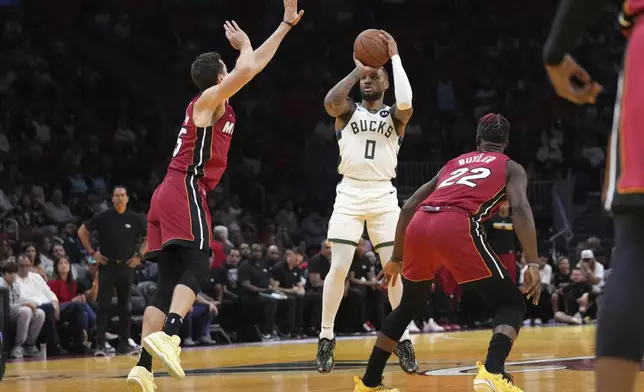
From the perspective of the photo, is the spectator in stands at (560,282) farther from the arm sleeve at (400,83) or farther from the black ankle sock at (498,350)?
the black ankle sock at (498,350)

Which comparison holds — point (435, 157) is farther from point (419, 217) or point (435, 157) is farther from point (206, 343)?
point (419, 217)

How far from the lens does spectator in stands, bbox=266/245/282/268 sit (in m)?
16.6

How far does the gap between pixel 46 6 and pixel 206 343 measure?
10218 mm

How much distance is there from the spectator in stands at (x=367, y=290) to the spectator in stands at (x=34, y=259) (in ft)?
16.5

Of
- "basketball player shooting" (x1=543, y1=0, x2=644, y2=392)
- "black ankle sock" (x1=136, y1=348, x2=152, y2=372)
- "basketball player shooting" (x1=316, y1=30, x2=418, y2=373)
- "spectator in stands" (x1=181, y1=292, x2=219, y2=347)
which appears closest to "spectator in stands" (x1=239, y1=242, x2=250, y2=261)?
"spectator in stands" (x1=181, y1=292, x2=219, y2=347)

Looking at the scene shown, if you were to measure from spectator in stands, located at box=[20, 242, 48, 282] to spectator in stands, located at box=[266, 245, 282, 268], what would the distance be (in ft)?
13.2

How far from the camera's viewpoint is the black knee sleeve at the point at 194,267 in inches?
266

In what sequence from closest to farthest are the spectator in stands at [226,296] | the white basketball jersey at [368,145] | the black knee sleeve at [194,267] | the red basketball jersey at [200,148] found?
the black knee sleeve at [194,267], the red basketball jersey at [200,148], the white basketball jersey at [368,145], the spectator in stands at [226,296]

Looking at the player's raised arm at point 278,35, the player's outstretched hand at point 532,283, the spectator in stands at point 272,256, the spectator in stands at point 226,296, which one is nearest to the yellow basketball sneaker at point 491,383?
the player's outstretched hand at point 532,283

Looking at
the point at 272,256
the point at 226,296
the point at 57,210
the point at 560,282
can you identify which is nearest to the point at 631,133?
the point at 226,296

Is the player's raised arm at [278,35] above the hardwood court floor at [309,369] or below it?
above

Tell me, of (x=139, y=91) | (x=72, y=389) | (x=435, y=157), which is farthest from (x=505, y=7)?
(x=72, y=389)

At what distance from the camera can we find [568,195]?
22.9 m

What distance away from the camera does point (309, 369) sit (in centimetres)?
953
